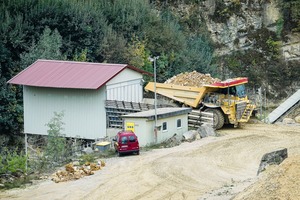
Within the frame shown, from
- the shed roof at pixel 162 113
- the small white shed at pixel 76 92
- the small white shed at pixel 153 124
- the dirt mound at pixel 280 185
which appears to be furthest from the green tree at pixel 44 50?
the dirt mound at pixel 280 185

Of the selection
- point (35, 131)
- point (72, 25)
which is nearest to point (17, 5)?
point (72, 25)

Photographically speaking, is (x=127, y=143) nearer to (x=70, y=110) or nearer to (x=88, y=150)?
(x=88, y=150)

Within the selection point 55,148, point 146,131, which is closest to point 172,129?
point 146,131

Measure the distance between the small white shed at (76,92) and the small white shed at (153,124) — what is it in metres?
2.56

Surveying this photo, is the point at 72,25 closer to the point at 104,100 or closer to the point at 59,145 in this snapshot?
the point at 104,100

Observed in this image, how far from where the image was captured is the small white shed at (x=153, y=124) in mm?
35125

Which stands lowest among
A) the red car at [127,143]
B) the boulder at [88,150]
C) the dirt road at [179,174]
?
the dirt road at [179,174]

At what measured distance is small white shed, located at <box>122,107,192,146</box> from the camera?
35.1 m

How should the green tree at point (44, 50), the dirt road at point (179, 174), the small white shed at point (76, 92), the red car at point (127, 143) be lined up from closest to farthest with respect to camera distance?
the dirt road at point (179, 174) → the red car at point (127, 143) → the small white shed at point (76, 92) → the green tree at point (44, 50)

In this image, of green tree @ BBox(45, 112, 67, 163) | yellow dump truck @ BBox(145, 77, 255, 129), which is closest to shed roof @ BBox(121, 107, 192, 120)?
yellow dump truck @ BBox(145, 77, 255, 129)

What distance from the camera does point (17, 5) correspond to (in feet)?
154

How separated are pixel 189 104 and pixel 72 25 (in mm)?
12477

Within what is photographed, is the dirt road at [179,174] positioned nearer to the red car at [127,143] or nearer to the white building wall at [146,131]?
the red car at [127,143]

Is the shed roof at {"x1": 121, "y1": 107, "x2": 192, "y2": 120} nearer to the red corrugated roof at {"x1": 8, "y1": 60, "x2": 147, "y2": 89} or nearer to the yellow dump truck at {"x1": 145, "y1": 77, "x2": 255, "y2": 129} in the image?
the yellow dump truck at {"x1": 145, "y1": 77, "x2": 255, "y2": 129}
